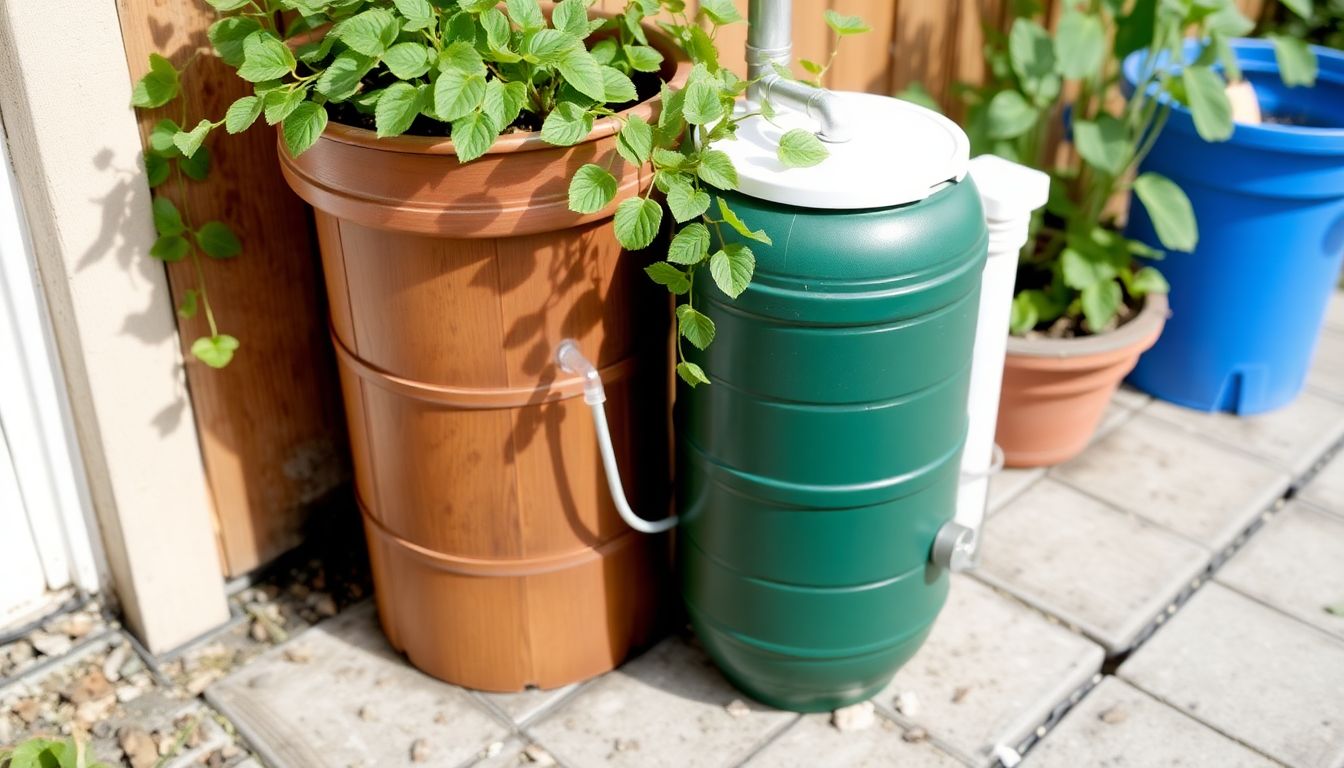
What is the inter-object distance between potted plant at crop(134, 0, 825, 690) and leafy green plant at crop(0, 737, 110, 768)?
0.56 metres

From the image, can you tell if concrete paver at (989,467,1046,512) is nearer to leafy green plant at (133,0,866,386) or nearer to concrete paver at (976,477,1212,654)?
concrete paver at (976,477,1212,654)

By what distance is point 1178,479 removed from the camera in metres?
2.94

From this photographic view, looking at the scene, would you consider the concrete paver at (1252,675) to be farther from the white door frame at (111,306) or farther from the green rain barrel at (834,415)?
the white door frame at (111,306)

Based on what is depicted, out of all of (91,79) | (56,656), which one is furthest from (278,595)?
(91,79)

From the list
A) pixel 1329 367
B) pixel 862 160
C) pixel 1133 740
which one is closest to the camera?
pixel 862 160

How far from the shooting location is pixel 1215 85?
272cm

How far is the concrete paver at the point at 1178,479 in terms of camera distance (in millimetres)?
2803

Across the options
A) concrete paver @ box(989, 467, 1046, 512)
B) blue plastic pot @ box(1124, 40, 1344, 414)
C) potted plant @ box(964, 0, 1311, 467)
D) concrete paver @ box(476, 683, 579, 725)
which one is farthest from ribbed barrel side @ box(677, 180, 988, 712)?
blue plastic pot @ box(1124, 40, 1344, 414)

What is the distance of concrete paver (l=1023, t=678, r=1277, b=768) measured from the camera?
86.6 inches

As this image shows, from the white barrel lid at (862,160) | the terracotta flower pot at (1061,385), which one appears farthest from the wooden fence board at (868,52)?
the white barrel lid at (862,160)

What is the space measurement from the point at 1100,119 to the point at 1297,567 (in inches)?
41.7

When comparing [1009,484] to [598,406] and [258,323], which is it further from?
[258,323]

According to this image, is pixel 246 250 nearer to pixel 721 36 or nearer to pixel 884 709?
pixel 721 36

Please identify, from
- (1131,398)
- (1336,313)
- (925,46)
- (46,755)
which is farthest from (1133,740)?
(1336,313)
